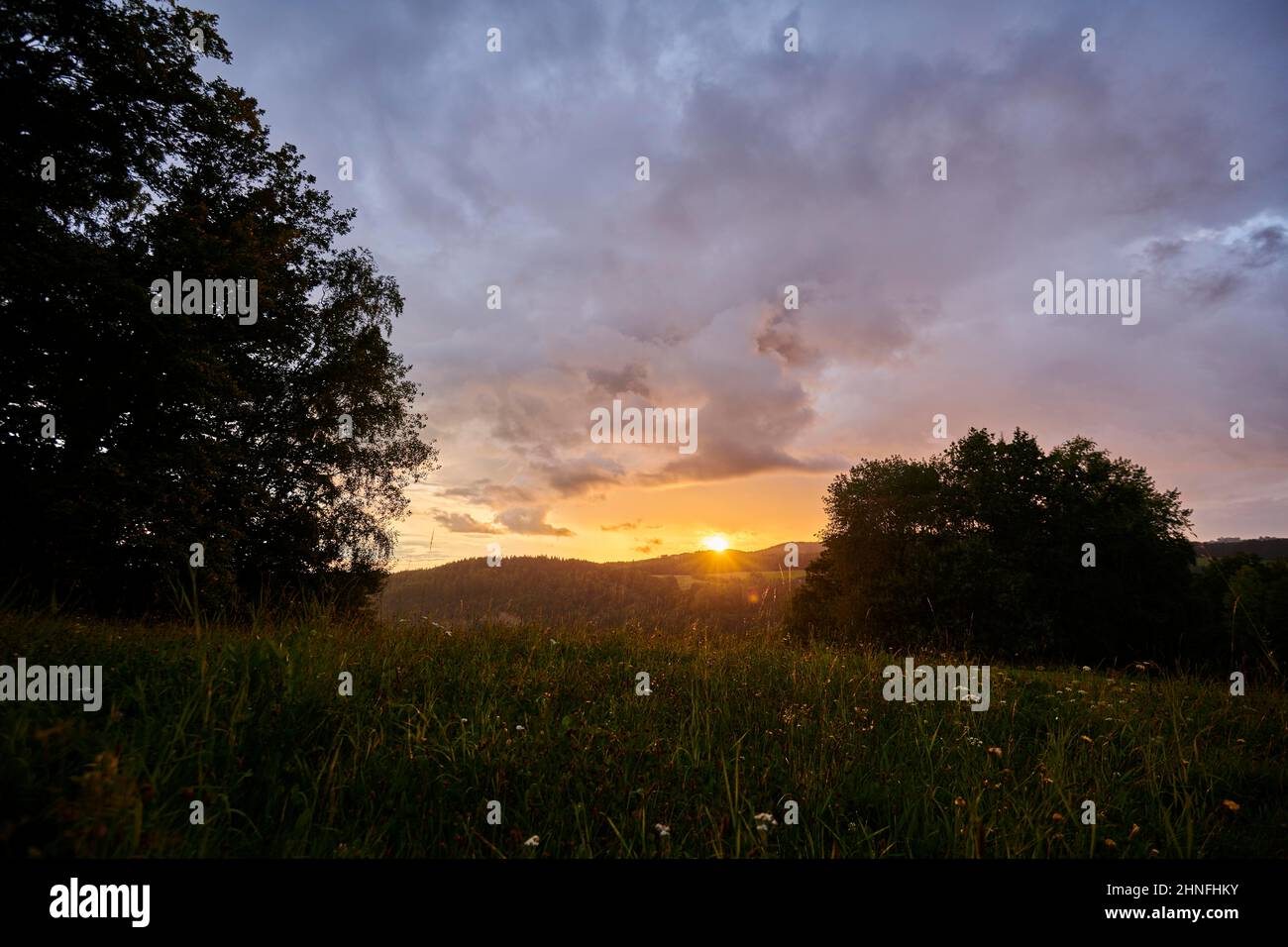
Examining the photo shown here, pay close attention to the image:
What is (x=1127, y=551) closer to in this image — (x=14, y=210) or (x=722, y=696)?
(x=722, y=696)

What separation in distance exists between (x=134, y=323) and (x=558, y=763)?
1878 cm

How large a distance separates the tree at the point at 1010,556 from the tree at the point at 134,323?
2390cm

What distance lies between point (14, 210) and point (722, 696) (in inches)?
826

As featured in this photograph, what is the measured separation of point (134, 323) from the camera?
50.8 feet

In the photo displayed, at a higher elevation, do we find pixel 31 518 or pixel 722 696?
pixel 31 518

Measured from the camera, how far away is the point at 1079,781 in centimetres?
453

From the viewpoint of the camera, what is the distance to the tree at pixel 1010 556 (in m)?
25.1

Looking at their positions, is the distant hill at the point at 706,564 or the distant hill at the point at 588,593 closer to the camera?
the distant hill at the point at 588,593

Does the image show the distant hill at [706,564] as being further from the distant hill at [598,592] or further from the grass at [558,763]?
the grass at [558,763]
